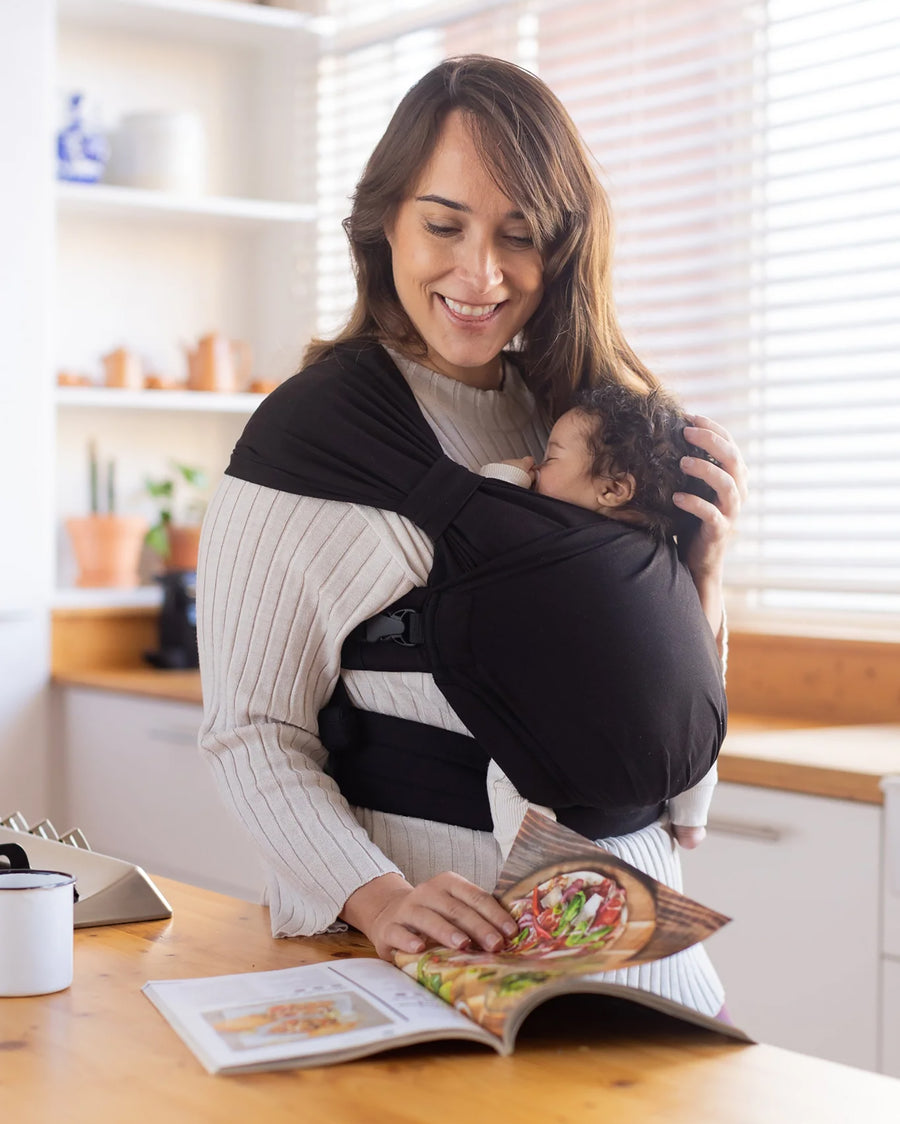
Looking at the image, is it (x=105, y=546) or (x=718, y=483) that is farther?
(x=105, y=546)

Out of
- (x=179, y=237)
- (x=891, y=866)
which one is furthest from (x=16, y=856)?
(x=179, y=237)

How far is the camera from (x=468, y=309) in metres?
1.39

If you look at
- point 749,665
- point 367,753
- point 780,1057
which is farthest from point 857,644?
point 780,1057

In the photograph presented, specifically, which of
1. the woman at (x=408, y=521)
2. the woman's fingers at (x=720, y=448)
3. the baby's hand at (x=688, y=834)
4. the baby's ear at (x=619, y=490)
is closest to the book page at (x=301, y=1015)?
the woman at (x=408, y=521)

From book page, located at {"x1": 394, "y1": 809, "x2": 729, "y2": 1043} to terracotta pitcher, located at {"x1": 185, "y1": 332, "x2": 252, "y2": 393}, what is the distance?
9.01 ft

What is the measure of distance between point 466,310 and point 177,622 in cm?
227

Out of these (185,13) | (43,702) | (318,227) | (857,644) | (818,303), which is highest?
(185,13)

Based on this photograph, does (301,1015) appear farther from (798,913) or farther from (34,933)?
(798,913)

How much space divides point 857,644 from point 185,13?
2369 millimetres

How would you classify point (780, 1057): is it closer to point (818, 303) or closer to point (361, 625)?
point (361, 625)

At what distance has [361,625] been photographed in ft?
4.41

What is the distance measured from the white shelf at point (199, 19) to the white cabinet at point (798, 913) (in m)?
2.54

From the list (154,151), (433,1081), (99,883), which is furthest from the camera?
(154,151)

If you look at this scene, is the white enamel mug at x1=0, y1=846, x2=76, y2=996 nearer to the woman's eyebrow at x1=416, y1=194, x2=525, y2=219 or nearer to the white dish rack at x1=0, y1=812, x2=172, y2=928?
the white dish rack at x1=0, y1=812, x2=172, y2=928
